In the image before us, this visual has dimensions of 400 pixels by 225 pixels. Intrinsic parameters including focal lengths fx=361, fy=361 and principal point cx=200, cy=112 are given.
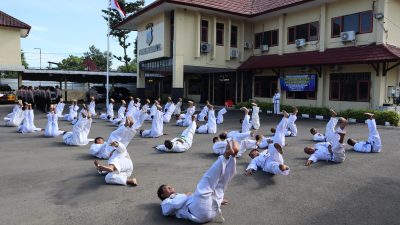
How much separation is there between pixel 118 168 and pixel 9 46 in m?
27.4

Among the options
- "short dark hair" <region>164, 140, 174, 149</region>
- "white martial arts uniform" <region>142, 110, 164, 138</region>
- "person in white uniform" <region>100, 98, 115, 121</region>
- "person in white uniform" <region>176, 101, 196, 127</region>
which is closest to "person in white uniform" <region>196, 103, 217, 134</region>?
"white martial arts uniform" <region>142, 110, 164, 138</region>

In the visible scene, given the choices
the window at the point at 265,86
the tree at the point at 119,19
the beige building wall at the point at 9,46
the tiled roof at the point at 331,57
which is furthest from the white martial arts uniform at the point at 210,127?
the tree at the point at 119,19

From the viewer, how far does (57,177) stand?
7.07m

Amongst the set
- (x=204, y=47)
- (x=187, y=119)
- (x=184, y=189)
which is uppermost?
(x=204, y=47)

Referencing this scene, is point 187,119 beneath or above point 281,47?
beneath

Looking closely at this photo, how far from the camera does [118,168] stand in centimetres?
664

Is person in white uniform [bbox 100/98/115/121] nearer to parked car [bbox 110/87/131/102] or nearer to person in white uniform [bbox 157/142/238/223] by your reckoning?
person in white uniform [bbox 157/142/238/223]

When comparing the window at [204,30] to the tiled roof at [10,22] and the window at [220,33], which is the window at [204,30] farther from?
the tiled roof at [10,22]

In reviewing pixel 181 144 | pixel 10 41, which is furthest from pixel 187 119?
pixel 10 41

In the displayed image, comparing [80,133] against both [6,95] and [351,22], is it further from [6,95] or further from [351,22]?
[6,95]

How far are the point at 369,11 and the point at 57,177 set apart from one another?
1768cm

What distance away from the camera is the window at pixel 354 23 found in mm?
18855

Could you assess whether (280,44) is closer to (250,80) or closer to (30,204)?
(250,80)

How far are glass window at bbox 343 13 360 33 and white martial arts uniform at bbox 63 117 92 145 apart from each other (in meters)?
15.3
